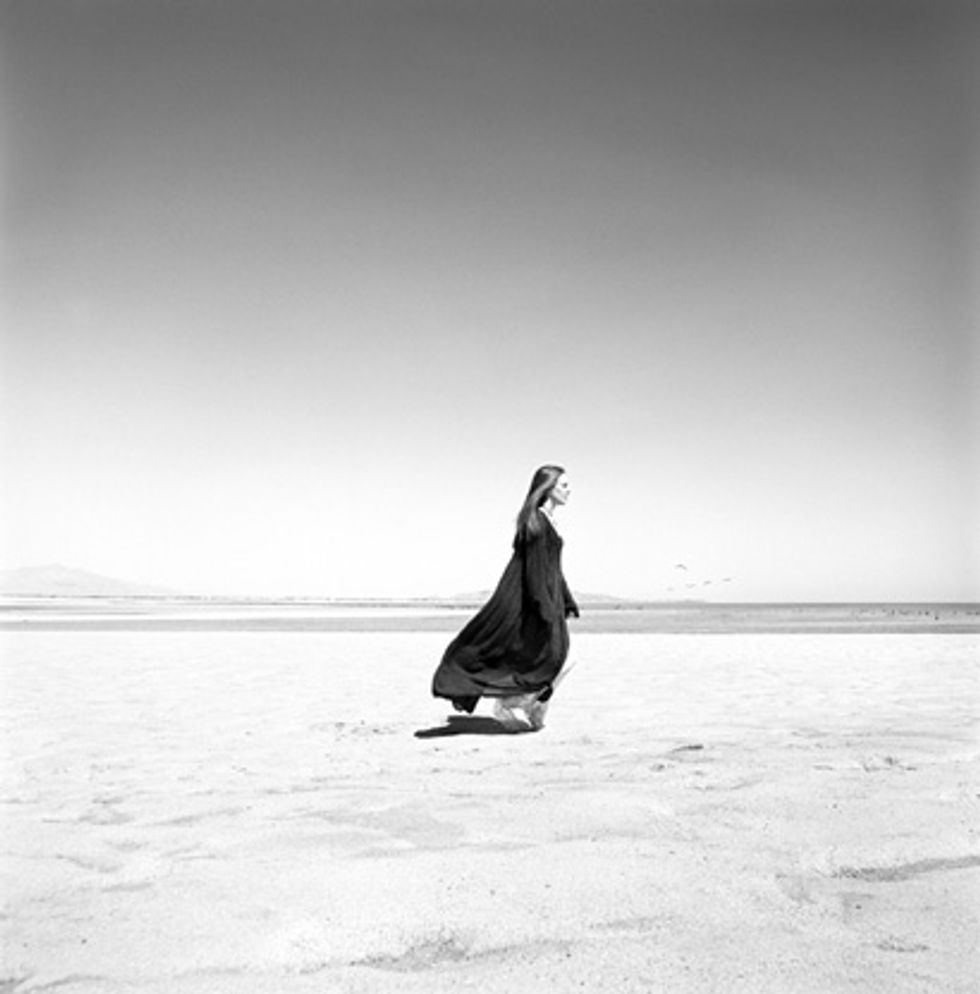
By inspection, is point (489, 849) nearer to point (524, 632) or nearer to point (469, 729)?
point (469, 729)

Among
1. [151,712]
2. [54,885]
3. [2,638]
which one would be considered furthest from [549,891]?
[2,638]

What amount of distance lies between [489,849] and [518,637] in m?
3.97

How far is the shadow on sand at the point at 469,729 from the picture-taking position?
788 cm

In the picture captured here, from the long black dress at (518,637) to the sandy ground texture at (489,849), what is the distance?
42 centimetres

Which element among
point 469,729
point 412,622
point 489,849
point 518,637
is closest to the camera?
point 489,849

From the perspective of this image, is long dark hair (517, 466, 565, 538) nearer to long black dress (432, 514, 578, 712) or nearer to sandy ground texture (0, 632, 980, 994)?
long black dress (432, 514, 578, 712)

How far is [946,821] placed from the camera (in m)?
4.84

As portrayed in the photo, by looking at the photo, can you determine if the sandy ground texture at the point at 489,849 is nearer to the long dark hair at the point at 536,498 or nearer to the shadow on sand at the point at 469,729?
the shadow on sand at the point at 469,729

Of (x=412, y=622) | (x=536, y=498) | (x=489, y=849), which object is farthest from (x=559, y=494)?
(x=412, y=622)

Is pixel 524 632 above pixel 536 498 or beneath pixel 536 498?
beneath

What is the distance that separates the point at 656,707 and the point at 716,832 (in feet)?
16.2

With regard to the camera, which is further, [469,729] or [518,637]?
[518,637]

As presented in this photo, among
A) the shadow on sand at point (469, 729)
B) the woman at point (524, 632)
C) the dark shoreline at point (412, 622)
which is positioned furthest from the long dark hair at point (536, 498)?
the dark shoreline at point (412, 622)

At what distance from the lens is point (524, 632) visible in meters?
8.34
